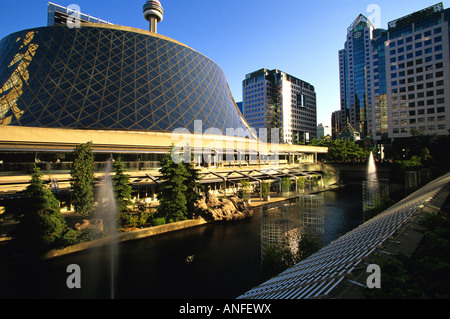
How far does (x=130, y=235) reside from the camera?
18.0m

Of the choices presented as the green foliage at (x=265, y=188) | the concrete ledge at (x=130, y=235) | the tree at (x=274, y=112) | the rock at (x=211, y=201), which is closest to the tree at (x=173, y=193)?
the concrete ledge at (x=130, y=235)

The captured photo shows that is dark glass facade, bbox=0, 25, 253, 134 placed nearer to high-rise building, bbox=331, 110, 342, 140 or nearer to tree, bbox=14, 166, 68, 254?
tree, bbox=14, 166, 68, 254

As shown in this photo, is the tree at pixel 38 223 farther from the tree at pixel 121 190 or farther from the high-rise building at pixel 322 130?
the high-rise building at pixel 322 130

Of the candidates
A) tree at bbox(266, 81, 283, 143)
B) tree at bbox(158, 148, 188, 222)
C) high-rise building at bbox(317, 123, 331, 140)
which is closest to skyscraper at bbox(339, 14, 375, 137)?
high-rise building at bbox(317, 123, 331, 140)

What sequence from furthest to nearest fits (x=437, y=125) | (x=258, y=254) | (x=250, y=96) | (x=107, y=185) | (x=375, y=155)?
(x=250, y=96), (x=375, y=155), (x=437, y=125), (x=107, y=185), (x=258, y=254)

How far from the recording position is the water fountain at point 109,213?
49.3 ft

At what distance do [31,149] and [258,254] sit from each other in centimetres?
2465

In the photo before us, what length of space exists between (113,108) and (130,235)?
2567 cm

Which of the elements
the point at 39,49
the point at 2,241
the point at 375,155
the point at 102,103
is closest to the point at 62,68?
the point at 39,49

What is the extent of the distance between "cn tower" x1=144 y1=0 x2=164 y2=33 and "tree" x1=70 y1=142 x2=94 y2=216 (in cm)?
5380

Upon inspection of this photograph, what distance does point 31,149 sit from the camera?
78.3 ft

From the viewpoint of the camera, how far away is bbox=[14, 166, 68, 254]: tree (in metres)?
14.0

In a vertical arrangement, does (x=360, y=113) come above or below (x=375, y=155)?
above

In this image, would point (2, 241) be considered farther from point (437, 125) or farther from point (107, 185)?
point (437, 125)
